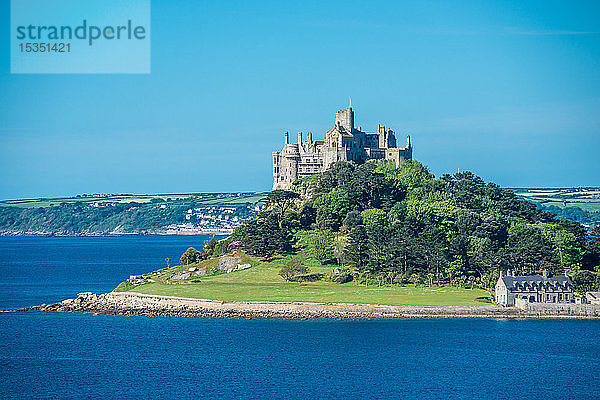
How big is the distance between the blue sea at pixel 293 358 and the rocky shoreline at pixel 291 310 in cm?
256

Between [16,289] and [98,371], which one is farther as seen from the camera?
[16,289]

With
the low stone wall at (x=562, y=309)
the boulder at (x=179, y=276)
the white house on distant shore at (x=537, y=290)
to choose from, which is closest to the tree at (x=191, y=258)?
the boulder at (x=179, y=276)

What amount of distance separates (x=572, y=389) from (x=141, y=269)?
114759mm

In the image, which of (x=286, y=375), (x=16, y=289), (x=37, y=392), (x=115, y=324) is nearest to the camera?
(x=37, y=392)

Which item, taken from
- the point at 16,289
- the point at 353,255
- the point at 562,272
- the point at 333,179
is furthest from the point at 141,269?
the point at 562,272

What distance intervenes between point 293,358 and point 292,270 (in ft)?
133

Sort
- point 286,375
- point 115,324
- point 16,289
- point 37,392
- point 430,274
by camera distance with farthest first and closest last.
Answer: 1. point 16,289
2. point 430,274
3. point 115,324
4. point 286,375
5. point 37,392

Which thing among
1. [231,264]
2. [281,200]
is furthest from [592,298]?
[281,200]

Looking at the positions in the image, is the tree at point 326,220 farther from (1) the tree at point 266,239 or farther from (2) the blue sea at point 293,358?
(2) the blue sea at point 293,358

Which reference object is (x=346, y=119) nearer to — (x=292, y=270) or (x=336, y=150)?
(x=336, y=150)

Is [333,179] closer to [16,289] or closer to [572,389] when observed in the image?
[16,289]

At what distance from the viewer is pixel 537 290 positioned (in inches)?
3954

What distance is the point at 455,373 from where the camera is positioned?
73375mm

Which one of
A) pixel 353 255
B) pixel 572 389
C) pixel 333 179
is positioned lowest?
pixel 572 389
